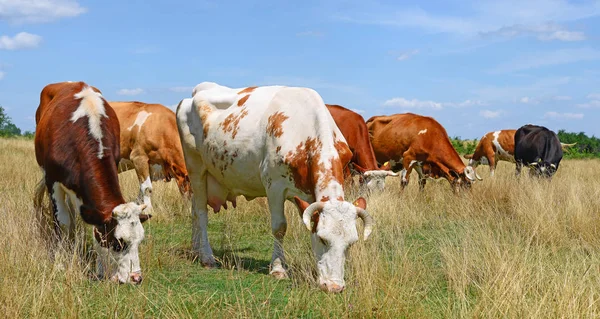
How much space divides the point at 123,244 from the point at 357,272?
2.28 metres

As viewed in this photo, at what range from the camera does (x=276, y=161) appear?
22.2 feet

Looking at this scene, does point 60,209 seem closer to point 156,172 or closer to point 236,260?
point 236,260

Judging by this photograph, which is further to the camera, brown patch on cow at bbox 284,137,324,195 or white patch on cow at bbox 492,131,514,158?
white patch on cow at bbox 492,131,514,158

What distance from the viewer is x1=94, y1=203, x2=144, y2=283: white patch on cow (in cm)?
602

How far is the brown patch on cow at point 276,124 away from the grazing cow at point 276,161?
12 mm

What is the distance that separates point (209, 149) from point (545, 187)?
7037 mm

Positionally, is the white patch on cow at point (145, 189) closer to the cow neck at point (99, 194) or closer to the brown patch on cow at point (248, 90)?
the brown patch on cow at point (248, 90)

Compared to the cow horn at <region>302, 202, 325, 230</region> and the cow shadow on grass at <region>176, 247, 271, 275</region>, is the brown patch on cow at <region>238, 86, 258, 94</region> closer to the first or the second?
the cow shadow on grass at <region>176, 247, 271, 275</region>

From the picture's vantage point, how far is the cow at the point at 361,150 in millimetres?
10492

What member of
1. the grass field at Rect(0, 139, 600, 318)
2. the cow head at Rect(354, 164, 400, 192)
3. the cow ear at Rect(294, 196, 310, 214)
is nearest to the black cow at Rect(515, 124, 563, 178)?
the grass field at Rect(0, 139, 600, 318)

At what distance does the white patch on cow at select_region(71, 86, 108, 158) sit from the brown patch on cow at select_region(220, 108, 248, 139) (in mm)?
1417

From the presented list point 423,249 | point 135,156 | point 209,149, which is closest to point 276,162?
point 209,149

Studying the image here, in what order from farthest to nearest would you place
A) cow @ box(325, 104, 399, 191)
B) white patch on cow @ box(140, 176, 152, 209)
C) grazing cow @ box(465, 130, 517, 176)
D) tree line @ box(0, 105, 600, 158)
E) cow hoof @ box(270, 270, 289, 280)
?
tree line @ box(0, 105, 600, 158) → grazing cow @ box(465, 130, 517, 176) → white patch on cow @ box(140, 176, 152, 209) → cow @ box(325, 104, 399, 191) → cow hoof @ box(270, 270, 289, 280)

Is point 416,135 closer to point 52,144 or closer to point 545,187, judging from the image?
point 545,187
